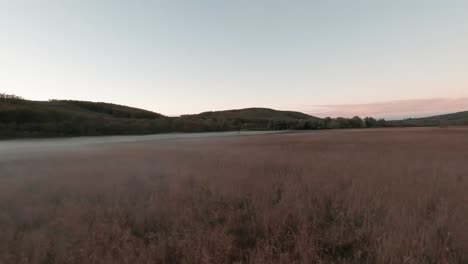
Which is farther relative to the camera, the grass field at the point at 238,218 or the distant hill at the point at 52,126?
the distant hill at the point at 52,126

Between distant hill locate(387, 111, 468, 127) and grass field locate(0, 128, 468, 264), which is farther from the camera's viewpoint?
distant hill locate(387, 111, 468, 127)

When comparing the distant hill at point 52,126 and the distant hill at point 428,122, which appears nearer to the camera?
the distant hill at point 52,126

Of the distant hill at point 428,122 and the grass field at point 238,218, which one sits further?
the distant hill at point 428,122

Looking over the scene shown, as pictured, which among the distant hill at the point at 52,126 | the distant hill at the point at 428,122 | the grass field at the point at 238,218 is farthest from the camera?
the distant hill at the point at 428,122

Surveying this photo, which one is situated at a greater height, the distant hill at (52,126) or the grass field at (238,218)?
the distant hill at (52,126)

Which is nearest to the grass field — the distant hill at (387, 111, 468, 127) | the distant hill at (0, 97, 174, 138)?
the distant hill at (0, 97, 174, 138)

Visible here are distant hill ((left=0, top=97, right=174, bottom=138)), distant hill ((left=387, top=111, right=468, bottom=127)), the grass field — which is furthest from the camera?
distant hill ((left=387, top=111, right=468, bottom=127))

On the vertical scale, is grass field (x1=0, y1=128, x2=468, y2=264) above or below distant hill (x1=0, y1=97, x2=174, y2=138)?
below

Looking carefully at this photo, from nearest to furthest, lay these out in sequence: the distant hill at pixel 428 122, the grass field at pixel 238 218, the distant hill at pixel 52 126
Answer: the grass field at pixel 238 218
the distant hill at pixel 52 126
the distant hill at pixel 428 122

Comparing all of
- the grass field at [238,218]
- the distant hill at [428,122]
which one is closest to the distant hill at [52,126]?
the grass field at [238,218]

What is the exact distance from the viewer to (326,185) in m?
6.92

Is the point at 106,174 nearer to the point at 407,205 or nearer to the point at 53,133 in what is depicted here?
the point at 407,205

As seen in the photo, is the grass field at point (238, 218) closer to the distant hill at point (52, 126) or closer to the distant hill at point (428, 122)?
the distant hill at point (52, 126)

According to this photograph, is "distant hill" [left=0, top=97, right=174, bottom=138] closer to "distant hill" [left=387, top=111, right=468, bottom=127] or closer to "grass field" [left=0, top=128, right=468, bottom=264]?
"grass field" [left=0, top=128, right=468, bottom=264]
